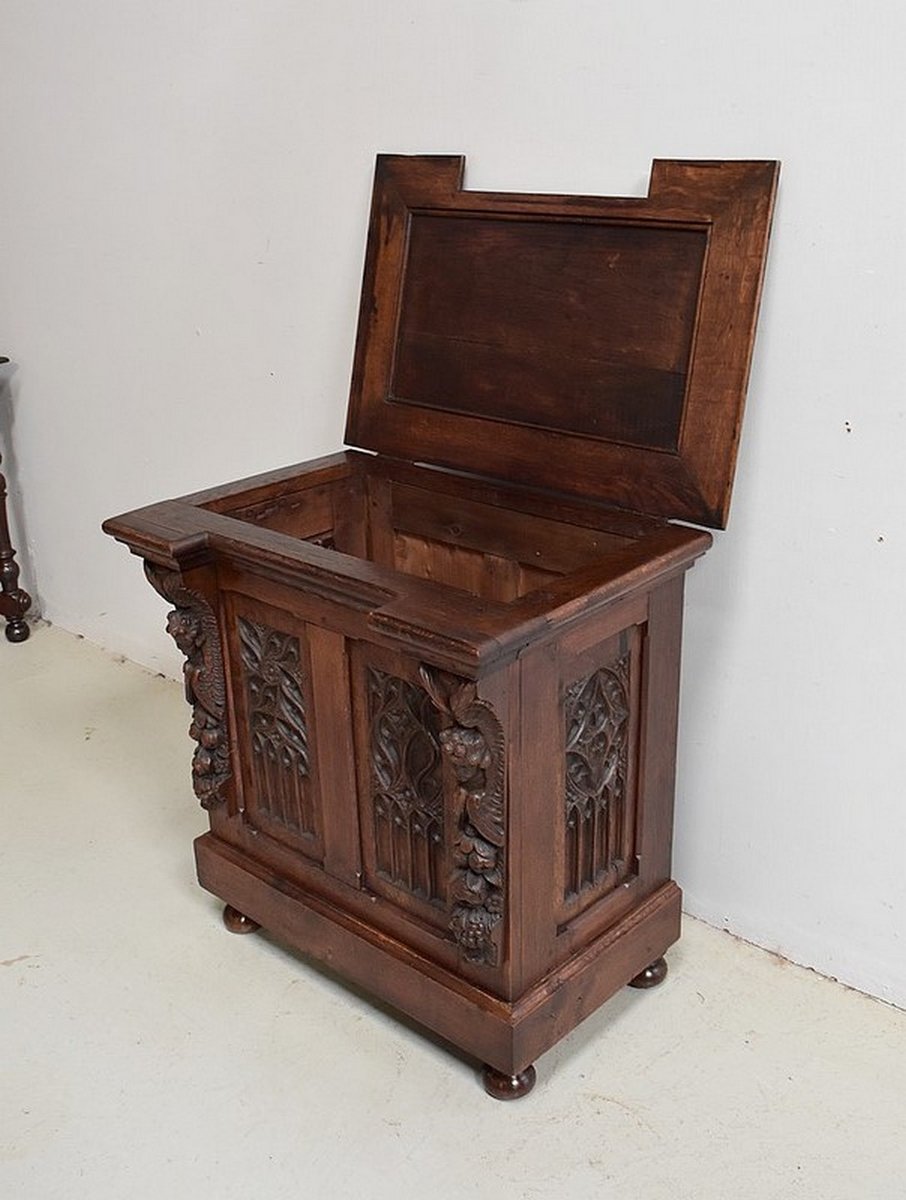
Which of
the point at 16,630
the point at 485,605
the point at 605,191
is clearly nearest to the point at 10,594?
the point at 16,630

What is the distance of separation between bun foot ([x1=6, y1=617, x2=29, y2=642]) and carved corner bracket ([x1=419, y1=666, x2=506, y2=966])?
7.10ft

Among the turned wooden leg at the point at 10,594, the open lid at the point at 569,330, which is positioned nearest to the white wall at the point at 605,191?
the open lid at the point at 569,330

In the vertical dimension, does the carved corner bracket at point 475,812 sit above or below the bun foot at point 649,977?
above

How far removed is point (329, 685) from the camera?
7.35ft

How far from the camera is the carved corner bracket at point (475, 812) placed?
191 centimetres

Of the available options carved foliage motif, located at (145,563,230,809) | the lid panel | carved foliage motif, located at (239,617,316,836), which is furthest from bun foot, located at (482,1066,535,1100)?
the lid panel

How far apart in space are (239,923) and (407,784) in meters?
0.61

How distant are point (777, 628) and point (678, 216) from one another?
70 cm

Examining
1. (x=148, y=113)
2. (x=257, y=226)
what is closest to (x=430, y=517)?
(x=257, y=226)

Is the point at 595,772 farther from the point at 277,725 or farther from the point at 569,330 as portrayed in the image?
the point at 569,330

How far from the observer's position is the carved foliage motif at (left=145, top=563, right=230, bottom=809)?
2.33 metres

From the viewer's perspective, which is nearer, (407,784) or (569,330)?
(407,784)

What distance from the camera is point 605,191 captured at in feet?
7.68

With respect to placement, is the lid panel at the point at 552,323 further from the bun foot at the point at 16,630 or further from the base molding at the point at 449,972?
the bun foot at the point at 16,630
